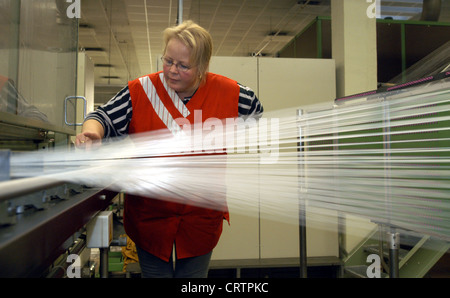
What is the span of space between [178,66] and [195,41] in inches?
3.8

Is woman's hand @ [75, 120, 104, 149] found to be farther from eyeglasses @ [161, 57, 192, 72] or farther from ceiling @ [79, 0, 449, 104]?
ceiling @ [79, 0, 449, 104]

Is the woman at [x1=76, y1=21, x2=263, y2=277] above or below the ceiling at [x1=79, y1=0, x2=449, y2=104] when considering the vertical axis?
below

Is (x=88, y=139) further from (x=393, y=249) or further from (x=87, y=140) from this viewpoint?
(x=393, y=249)

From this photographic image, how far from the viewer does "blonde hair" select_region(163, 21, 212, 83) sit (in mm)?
1115

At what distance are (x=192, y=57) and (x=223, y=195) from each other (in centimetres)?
46

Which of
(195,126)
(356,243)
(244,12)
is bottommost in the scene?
(356,243)

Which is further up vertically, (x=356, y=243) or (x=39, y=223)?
(x=39, y=223)

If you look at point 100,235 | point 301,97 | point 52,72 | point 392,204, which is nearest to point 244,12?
point 301,97

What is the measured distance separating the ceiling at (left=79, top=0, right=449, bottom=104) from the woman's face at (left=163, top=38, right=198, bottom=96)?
13.9ft

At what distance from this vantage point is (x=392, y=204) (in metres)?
1.59

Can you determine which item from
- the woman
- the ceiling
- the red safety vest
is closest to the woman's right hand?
the woman

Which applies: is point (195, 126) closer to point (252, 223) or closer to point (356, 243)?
point (252, 223)

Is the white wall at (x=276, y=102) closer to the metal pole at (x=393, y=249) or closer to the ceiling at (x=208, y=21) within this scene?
the metal pole at (x=393, y=249)

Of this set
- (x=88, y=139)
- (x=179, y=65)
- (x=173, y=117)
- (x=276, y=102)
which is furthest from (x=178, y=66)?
(x=276, y=102)
